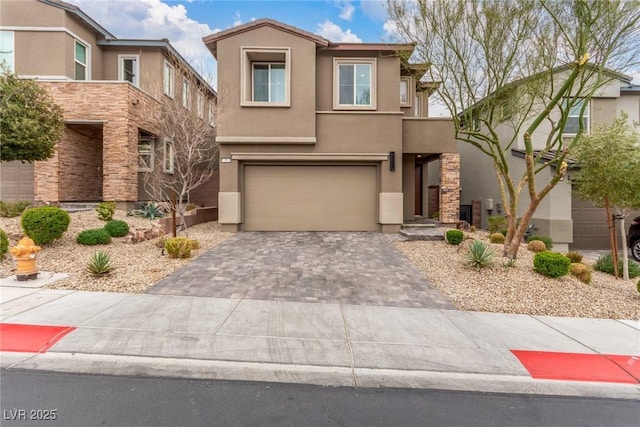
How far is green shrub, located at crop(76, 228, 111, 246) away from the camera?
8398 millimetres

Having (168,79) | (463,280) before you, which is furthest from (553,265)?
(168,79)

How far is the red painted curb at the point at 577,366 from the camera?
142 inches

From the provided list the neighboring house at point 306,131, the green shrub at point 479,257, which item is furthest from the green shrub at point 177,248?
the green shrub at point 479,257

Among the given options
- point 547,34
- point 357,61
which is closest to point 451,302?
point 547,34

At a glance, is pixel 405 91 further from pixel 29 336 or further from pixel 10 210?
pixel 10 210

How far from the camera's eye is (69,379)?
11.0 ft

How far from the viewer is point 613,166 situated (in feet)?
24.3

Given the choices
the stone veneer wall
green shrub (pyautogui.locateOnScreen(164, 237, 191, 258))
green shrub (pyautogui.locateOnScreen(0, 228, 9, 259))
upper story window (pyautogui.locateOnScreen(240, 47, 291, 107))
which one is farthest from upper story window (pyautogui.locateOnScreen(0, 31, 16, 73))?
green shrub (pyautogui.locateOnScreen(164, 237, 191, 258))

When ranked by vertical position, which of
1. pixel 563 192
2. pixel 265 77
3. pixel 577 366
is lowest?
pixel 577 366

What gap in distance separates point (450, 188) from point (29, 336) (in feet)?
42.0

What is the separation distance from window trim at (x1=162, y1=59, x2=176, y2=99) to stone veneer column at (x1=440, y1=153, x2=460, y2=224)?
12971mm

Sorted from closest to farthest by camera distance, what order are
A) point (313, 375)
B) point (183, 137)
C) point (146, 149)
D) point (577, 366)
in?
point (313, 375)
point (577, 366)
point (183, 137)
point (146, 149)

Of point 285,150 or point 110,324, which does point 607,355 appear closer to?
point 110,324

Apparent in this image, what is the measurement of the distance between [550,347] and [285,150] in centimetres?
969
